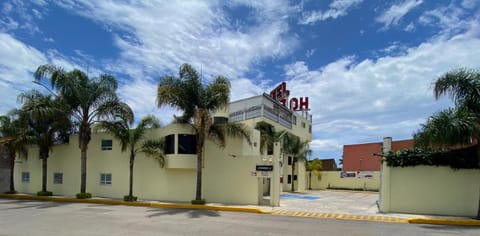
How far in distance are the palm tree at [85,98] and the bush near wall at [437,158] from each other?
51.2 ft

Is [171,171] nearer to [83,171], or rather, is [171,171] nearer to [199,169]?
[199,169]

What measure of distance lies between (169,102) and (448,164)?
13956mm

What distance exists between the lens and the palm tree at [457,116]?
14195mm

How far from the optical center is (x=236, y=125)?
20.2 meters

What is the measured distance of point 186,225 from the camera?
508 inches

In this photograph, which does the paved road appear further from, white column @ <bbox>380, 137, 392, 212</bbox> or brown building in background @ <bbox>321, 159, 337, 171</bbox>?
brown building in background @ <bbox>321, 159, 337, 171</bbox>

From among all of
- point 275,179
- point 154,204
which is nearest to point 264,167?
point 275,179

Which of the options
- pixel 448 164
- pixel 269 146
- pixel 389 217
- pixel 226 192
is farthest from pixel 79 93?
pixel 448 164

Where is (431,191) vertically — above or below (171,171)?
below

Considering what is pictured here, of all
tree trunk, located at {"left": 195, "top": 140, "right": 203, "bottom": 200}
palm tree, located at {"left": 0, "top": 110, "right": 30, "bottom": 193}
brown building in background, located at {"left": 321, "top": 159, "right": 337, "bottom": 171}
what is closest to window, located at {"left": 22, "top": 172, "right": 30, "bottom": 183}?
palm tree, located at {"left": 0, "top": 110, "right": 30, "bottom": 193}

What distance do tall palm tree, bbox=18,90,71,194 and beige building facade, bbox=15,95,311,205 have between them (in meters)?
1.27

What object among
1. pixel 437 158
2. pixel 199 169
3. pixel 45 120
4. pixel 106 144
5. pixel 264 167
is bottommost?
pixel 199 169

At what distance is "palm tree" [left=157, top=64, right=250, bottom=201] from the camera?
18984mm

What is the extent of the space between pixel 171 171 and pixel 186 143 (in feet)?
7.02
